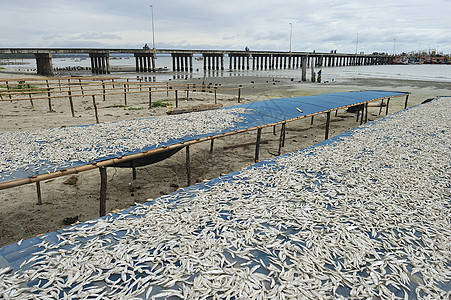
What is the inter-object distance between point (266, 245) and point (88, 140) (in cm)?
450

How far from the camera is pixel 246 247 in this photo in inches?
114

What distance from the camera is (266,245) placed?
2.92 metres

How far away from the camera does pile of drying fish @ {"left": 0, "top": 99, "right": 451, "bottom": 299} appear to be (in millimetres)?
2414

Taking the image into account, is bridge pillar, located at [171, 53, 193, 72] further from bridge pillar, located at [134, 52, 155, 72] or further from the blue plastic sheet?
the blue plastic sheet

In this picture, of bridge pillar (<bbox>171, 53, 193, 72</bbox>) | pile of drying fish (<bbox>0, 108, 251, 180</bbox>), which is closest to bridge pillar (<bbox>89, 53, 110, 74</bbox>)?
bridge pillar (<bbox>171, 53, 193, 72</bbox>)

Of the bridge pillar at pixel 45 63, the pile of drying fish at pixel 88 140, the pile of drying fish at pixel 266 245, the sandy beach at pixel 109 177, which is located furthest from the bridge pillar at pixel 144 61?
the pile of drying fish at pixel 266 245

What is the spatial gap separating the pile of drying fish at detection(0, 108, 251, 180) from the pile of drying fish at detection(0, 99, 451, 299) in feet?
6.52

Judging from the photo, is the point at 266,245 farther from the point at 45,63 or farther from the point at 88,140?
the point at 45,63

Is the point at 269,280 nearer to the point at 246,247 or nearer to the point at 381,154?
the point at 246,247

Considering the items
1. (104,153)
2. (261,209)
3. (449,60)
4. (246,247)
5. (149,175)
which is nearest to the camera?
(246,247)

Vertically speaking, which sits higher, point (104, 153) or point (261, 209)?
point (104, 153)

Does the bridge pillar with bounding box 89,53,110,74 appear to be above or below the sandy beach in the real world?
above

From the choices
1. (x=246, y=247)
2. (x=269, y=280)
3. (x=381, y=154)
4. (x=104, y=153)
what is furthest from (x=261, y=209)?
(x=381, y=154)

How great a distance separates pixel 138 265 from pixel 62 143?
4.04m
